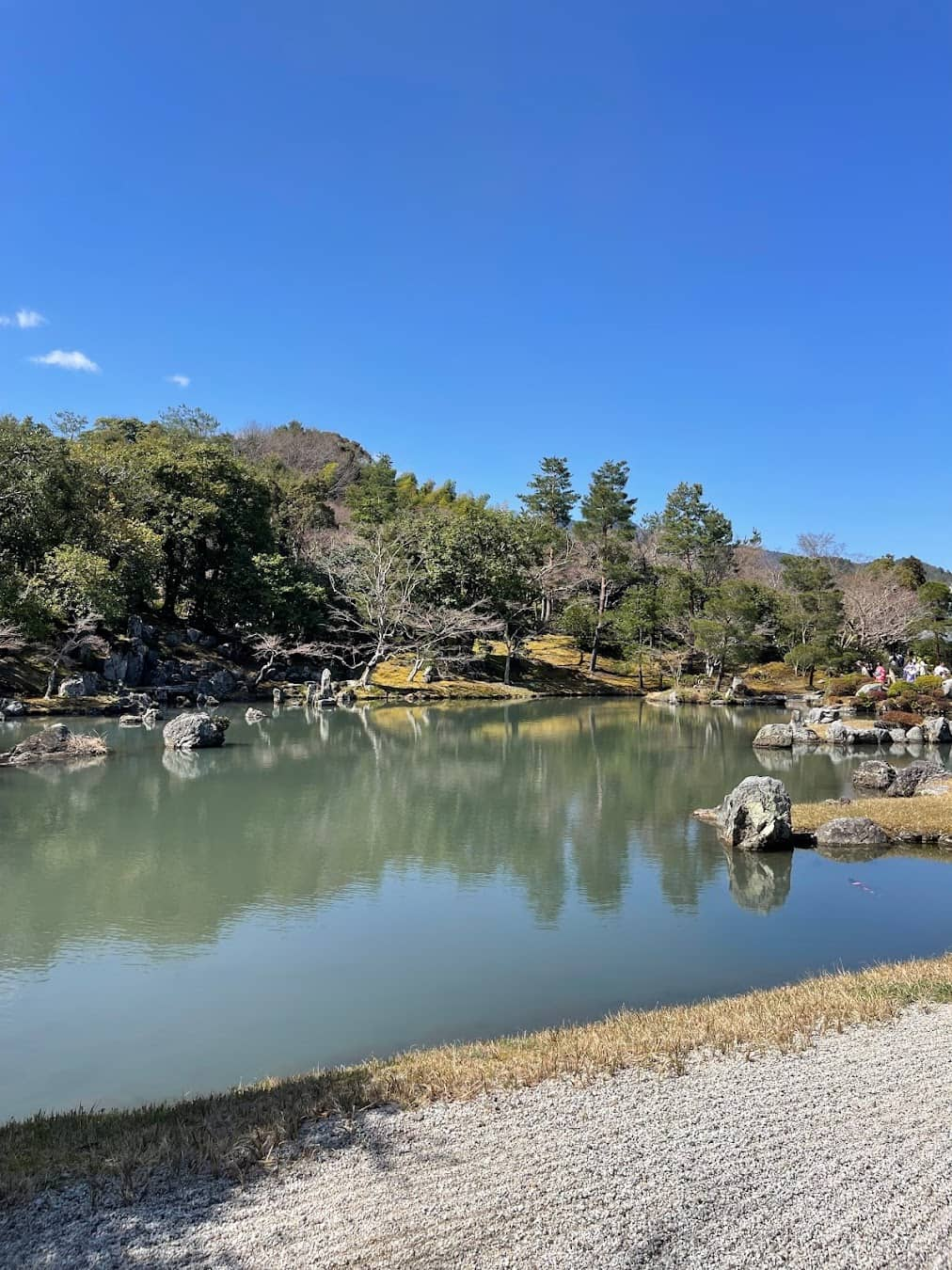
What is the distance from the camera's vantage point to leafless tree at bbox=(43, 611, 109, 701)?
1088 inches

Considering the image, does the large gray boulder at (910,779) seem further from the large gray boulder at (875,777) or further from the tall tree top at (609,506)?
the tall tree top at (609,506)

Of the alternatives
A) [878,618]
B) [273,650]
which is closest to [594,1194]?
[273,650]

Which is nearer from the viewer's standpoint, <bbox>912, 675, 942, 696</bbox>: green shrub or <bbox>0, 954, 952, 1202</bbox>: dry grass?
<bbox>0, 954, 952, 1202</bbox>: dry grass

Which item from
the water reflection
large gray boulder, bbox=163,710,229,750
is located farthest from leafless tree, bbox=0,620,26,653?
large gray boulder, bbox=163,710,229,750

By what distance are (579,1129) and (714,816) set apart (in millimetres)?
11421

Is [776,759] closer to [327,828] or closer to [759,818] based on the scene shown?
[759,818]

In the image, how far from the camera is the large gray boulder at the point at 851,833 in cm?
1302

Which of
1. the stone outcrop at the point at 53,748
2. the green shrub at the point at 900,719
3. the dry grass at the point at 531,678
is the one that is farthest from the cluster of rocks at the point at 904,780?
the dry grass at the point at 531,678

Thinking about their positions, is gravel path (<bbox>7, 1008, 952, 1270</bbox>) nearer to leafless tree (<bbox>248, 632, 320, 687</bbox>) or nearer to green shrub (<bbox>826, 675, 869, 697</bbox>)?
leafless tree (<bbox>248, 632, 320, 687</bbox>)

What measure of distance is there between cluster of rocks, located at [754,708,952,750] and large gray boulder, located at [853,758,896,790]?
7004 mm

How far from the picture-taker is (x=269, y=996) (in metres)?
7.44

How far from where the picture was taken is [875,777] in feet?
58.3

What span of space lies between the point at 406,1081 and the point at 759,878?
26.1ft

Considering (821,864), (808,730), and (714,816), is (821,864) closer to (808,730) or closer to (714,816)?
(714,816)
